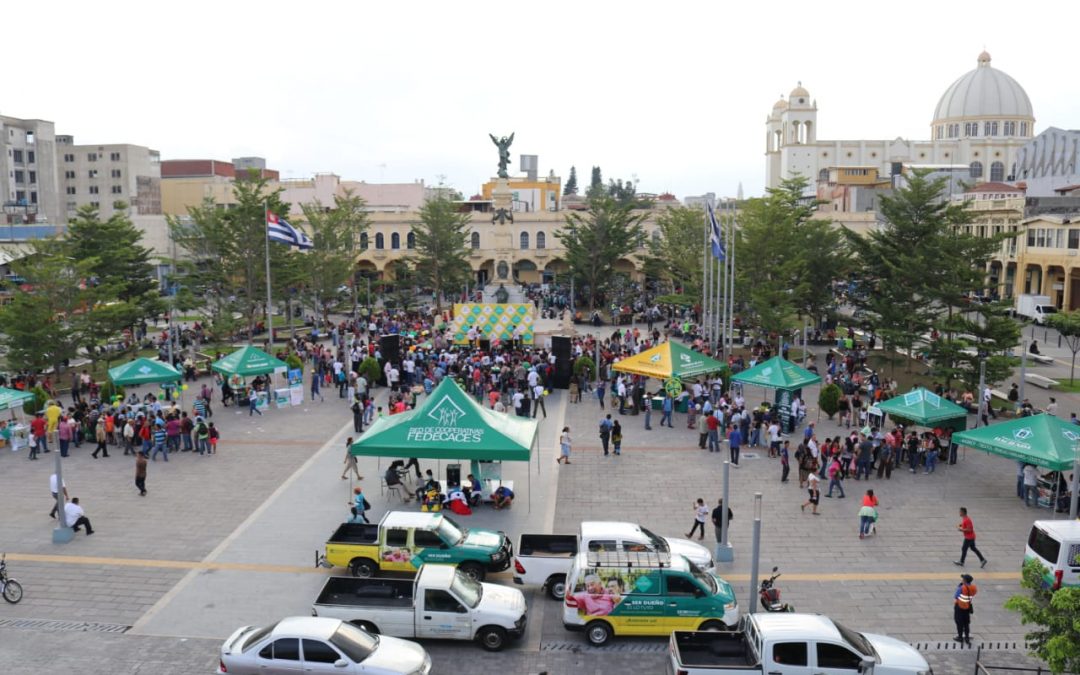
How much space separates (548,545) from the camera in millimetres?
14750

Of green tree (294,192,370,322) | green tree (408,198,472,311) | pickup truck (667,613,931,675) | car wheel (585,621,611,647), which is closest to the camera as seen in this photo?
pickup truck (667,613,931,675)

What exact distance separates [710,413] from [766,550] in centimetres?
804

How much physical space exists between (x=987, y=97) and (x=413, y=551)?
121030 millimetres

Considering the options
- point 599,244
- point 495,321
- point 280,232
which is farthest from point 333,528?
point 599,244

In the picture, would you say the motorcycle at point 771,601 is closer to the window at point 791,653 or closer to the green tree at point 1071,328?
the window at point 791,653

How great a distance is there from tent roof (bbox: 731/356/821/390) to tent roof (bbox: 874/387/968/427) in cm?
279

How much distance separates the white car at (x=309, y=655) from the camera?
11.1 m

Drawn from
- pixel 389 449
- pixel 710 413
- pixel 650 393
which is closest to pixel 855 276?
pixel 650 393

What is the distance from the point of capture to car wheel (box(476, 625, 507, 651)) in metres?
12.6

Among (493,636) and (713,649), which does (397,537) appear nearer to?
(493,636)

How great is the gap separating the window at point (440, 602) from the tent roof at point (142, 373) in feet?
56.6

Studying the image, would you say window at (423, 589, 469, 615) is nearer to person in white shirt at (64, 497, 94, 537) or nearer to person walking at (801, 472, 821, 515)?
person in white shirt at (64, 497, 94, 537)

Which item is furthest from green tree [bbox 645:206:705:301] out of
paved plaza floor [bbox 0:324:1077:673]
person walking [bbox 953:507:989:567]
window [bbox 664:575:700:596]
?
window [bbox 664:575:700:596]

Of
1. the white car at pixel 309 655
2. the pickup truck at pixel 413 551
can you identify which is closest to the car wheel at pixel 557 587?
the pickup truck at pixel 413 551
